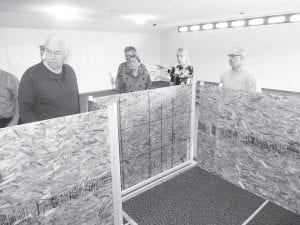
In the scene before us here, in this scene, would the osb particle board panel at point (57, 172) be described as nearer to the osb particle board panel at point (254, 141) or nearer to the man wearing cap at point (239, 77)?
the osb particle board panel at point (254, 141)

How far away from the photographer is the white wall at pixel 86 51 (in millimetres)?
6816

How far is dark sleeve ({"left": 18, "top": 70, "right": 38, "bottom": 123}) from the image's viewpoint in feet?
6.51

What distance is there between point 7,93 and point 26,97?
23.5 inches

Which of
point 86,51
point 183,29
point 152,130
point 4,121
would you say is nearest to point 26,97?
point 4,121

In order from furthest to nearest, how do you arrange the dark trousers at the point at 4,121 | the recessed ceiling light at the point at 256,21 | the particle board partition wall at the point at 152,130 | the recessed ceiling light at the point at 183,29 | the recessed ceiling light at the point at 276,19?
the recessed ceiling light at the point at 183,29 < the recessed ceiling light at the point at 256,21 < the recessed ceiling light at the point at 276,19 < the particle board partition wall at the point at 152,130 < the dark trousers at the point at 4,121

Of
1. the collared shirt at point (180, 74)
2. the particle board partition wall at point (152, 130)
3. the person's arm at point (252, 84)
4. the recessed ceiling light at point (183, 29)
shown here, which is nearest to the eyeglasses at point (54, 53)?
the particle board partition wall at point (152, 130)

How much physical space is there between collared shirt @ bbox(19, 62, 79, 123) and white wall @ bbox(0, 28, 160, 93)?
579 cm

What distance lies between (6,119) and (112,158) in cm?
139

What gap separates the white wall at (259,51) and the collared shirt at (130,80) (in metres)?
5.33

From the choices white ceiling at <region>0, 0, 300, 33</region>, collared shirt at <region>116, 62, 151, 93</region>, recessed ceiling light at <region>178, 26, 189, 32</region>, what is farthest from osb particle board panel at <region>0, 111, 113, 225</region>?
recessed ceiling light at <region>178, 26, 189, 32</region>

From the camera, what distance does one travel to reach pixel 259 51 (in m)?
7.07

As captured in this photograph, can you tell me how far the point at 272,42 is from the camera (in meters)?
6.71

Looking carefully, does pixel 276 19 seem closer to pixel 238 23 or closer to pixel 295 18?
pixel 295 18

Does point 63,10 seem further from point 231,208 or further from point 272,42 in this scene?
point 272,42
